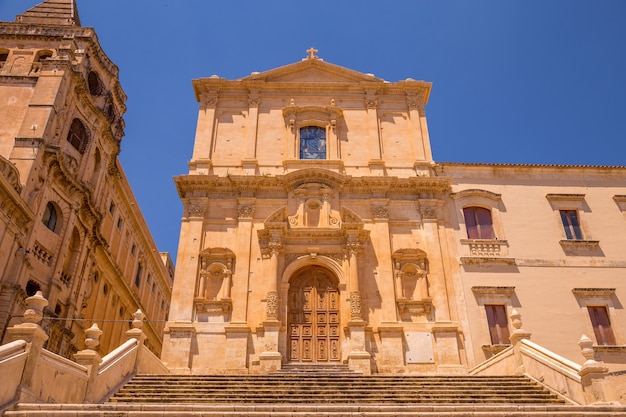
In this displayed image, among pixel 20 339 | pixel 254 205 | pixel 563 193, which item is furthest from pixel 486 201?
pixel 20 339

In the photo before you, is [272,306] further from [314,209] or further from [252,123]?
[252,123]

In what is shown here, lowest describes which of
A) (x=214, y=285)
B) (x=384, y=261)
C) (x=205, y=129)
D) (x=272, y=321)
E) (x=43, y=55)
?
(x=272, y=321)

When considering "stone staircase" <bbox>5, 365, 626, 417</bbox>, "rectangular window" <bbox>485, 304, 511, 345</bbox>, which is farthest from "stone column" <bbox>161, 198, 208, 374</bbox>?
"rectangular window" <bbox>485, 304, 511, 345</bbox>

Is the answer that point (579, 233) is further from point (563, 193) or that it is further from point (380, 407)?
point (380, 407)

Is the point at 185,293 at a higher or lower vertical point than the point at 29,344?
higher

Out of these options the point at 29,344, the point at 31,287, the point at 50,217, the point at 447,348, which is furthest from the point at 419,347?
the point at 50,217

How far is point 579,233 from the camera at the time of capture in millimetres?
21453

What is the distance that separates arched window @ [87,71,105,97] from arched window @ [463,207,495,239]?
20.5 m

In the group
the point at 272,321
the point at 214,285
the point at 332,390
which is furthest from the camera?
the point at 214,285

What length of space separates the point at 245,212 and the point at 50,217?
9.49 metres

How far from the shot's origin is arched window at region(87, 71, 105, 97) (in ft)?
94.8

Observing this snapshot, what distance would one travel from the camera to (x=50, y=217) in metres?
23.9

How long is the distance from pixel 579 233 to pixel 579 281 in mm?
2327

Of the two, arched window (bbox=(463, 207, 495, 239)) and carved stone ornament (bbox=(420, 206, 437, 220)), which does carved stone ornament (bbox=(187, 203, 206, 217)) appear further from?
arched window (bbox=(463, 207, 495, 239))
